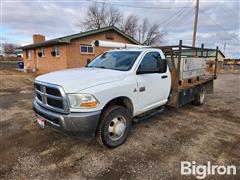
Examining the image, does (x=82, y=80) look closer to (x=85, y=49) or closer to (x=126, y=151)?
(x=126, y=151)

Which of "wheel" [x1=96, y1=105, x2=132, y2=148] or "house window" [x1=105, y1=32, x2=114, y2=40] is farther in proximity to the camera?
"house window" [x1=105, y1=32, x2=114, y2=40]

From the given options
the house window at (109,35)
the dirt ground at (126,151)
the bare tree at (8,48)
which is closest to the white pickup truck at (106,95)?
the dirt ground at (126,151)

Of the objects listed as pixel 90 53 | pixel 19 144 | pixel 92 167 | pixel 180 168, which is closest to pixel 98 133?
pixel 92 167

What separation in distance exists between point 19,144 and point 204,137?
412cm

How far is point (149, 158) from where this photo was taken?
314 centimetres

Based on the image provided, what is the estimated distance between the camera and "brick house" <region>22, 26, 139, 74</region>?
14141 millimetres

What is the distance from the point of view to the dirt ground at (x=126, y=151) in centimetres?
277

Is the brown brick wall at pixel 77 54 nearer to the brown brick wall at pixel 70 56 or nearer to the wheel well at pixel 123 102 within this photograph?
the brown brick wall at pixel 70 56

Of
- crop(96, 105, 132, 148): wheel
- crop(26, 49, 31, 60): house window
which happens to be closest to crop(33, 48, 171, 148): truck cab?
crop(96, 105, 132, 148): wheel

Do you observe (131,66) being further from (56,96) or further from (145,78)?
(56,96)

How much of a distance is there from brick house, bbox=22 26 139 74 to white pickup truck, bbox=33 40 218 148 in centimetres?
1039

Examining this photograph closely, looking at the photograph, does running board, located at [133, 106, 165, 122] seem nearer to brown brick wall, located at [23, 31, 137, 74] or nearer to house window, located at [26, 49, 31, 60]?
brown brick wall, located at [23, 31, 137, 74]

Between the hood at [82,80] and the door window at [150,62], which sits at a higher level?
the door window at [150,62]

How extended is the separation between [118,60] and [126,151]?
209 centimetres
